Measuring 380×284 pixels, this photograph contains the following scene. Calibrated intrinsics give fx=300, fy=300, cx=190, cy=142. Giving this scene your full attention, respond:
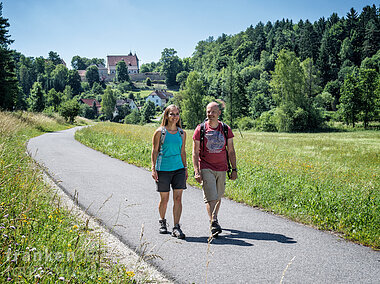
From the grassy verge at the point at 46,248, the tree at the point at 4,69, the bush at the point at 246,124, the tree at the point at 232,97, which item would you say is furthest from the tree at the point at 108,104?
the grassy verge at the point at 46,248

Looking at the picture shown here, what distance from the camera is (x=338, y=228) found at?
531cm

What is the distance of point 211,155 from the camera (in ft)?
17.1

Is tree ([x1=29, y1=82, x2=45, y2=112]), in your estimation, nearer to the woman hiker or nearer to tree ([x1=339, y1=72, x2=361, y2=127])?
tree ([x1=339, y1=72, x2=361, y2=127])

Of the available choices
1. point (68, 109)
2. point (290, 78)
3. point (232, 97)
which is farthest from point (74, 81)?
point (290, 78)

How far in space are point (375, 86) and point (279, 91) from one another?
1687 cm

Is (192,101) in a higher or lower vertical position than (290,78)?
lower

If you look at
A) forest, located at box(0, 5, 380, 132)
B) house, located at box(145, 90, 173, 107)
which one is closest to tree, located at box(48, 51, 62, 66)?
forest, located at box(0, 5, 380, 132)

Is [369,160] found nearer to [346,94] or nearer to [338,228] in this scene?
[338,228]

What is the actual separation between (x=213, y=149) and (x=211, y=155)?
0.39 feet

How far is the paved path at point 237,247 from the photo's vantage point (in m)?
3.67

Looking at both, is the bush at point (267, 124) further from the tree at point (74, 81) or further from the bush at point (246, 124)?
the tree at point (74, 81)

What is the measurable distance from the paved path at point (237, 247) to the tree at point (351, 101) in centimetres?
5532

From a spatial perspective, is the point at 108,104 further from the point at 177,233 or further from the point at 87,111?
the point at 177,233

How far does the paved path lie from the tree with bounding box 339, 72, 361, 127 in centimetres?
5532
